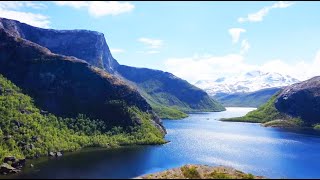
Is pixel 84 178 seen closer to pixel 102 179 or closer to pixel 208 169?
pixel 102 179

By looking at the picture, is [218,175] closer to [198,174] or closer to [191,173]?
[198,174]

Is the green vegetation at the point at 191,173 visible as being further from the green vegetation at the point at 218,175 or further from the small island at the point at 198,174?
the green vegetation at the point at 218,175

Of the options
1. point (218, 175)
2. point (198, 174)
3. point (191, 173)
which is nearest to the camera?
point (218, 175)

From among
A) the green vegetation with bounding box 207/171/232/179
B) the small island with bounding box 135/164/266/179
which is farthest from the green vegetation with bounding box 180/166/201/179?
the green vegetation with bounding box 207/171/232/179

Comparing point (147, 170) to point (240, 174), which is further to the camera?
point (147, 170)

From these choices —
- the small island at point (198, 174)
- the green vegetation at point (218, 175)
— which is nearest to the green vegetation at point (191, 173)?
the small island at point (198, 174)

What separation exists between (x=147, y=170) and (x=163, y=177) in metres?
35.8

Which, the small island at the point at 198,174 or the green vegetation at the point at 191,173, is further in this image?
the green vegetation at the point at 191,173

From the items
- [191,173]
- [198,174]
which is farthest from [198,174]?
[191,173]

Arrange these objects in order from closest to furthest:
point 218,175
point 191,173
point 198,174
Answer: point 218,175 → point 198,174 → point 191,173

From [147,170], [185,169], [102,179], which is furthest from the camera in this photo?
[147,170]

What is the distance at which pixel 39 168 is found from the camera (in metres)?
199

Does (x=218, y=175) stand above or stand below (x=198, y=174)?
above

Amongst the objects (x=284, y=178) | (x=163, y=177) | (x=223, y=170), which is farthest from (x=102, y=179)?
(x=284, y=178)
